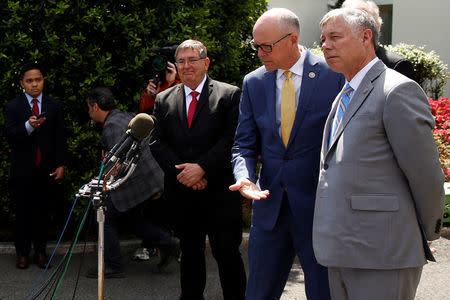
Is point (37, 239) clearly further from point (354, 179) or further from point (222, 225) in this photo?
point (354, 179)

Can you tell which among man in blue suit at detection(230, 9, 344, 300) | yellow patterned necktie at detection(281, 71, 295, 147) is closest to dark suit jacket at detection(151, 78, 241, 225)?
man in blue suit at detection(230, 9, 344, 300)

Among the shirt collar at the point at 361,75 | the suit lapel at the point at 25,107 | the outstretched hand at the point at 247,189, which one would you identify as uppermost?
the shirt collar at the point at 361,75

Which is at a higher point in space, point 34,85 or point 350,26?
point 350,26

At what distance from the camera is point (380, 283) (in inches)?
114

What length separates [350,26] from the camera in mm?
2967

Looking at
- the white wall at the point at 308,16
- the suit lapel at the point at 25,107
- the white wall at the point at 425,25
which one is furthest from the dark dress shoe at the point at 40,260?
the white wall at the point at 425,25

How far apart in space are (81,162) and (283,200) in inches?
158

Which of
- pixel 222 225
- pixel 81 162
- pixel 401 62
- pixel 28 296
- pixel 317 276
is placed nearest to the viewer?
pixel 317 276

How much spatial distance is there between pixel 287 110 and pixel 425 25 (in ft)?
63.0

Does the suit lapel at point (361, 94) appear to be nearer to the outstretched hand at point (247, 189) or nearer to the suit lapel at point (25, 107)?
the outstretched hand at point (247, 189)

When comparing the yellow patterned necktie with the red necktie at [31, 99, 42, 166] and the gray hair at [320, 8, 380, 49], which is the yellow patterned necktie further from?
the red necktie at [31, 99, 42, 166]

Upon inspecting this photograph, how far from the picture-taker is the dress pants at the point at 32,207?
677 centimetres

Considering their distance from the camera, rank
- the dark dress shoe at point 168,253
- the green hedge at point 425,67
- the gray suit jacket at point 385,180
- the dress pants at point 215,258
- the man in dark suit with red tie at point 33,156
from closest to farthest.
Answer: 1. the gray suit jacket at point 385,180
2. the dress pants at point 215,258
3. the dark dress shoe at point 168,253
4. the man in dark suit with red tie at point 33,156
5. the green hedge at point 425,67

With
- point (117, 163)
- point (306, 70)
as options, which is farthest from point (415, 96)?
point (117, 163)
